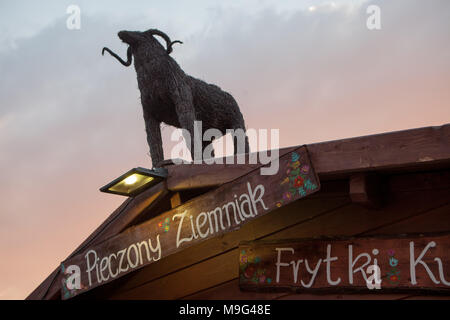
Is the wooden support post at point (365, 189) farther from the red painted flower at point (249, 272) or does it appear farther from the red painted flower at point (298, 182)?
the red painted flower at point (249, 272)

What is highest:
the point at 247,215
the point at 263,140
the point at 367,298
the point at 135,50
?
the point at 135,50

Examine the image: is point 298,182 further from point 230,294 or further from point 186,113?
point 186,113

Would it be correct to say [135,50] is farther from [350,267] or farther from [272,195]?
[350,267]

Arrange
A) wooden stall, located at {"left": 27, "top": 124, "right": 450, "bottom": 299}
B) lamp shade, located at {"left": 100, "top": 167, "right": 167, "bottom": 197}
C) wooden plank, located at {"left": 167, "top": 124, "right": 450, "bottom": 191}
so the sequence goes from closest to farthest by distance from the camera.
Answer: wooden plank, located at {"left": 167, "top": 124, "right": 450, "bottom": 191} → wooden stall, located at {"left": 27, "top": 124, "right": 450, "bottom": 299} → lamp shade, located at {"left": 100, "top": 167, "right": 167, "bottom": 197}

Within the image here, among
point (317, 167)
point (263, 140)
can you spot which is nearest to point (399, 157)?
point (317, 167)

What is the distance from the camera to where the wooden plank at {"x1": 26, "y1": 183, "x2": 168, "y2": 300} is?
14.4 feet

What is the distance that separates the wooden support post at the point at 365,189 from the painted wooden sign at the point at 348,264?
239 mm

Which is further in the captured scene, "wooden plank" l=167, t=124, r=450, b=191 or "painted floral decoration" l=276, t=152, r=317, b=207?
"painted floral decoration" l=276, t=152, r=317, b=207

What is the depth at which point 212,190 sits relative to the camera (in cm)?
396

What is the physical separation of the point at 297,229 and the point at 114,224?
4.45 ft

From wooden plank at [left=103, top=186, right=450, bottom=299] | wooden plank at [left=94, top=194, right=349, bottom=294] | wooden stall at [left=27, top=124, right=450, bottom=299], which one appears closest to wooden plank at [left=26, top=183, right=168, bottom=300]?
wooden stall at [left=27, top=124, right=450, bottom=299]

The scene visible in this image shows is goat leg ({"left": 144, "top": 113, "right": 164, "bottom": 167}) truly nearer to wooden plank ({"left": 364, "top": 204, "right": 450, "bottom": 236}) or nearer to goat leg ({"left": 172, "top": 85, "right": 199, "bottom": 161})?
goat leg ({"left": 172, "top": 85, "right": 199, "bottom": 161})

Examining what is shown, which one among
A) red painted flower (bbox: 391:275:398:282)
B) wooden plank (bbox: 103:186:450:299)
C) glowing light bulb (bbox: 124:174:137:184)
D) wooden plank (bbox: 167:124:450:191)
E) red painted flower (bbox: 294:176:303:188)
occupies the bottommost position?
red painted flower (bbox: 391:275:398:282)
